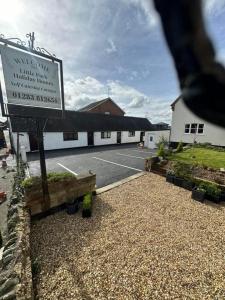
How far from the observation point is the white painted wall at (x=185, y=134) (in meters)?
17.2

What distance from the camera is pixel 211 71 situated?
0.78 m

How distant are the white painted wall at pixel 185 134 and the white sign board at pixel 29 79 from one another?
16.5m

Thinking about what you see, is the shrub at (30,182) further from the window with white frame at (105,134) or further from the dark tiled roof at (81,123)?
the window with white frame at (105,134)

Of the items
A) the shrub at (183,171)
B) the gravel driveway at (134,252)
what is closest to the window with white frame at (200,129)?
the shrub at (183,171)

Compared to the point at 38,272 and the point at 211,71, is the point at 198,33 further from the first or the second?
the point at 38,272

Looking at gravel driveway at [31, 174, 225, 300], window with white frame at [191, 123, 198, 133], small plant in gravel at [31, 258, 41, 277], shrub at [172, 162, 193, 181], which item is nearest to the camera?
gravel driveway at [31, 174, 225, 300]

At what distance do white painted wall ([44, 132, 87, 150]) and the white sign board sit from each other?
14214mm

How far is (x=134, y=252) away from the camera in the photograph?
13.1 ft

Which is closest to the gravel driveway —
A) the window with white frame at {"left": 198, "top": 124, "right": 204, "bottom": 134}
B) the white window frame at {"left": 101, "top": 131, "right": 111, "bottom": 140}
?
the window with white frame at {"left": 198, "top": 124, "right": 204, "bottom": 134}

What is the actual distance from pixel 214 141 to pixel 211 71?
19.8 metres

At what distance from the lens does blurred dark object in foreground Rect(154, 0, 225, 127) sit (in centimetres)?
73

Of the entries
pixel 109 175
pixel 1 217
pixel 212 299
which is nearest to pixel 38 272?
pixel 1 217

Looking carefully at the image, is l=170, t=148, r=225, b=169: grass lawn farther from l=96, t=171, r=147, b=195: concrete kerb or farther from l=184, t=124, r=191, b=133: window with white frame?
l=184, t=124, r=191, b=133: window with white frame

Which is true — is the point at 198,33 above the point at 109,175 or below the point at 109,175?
above
